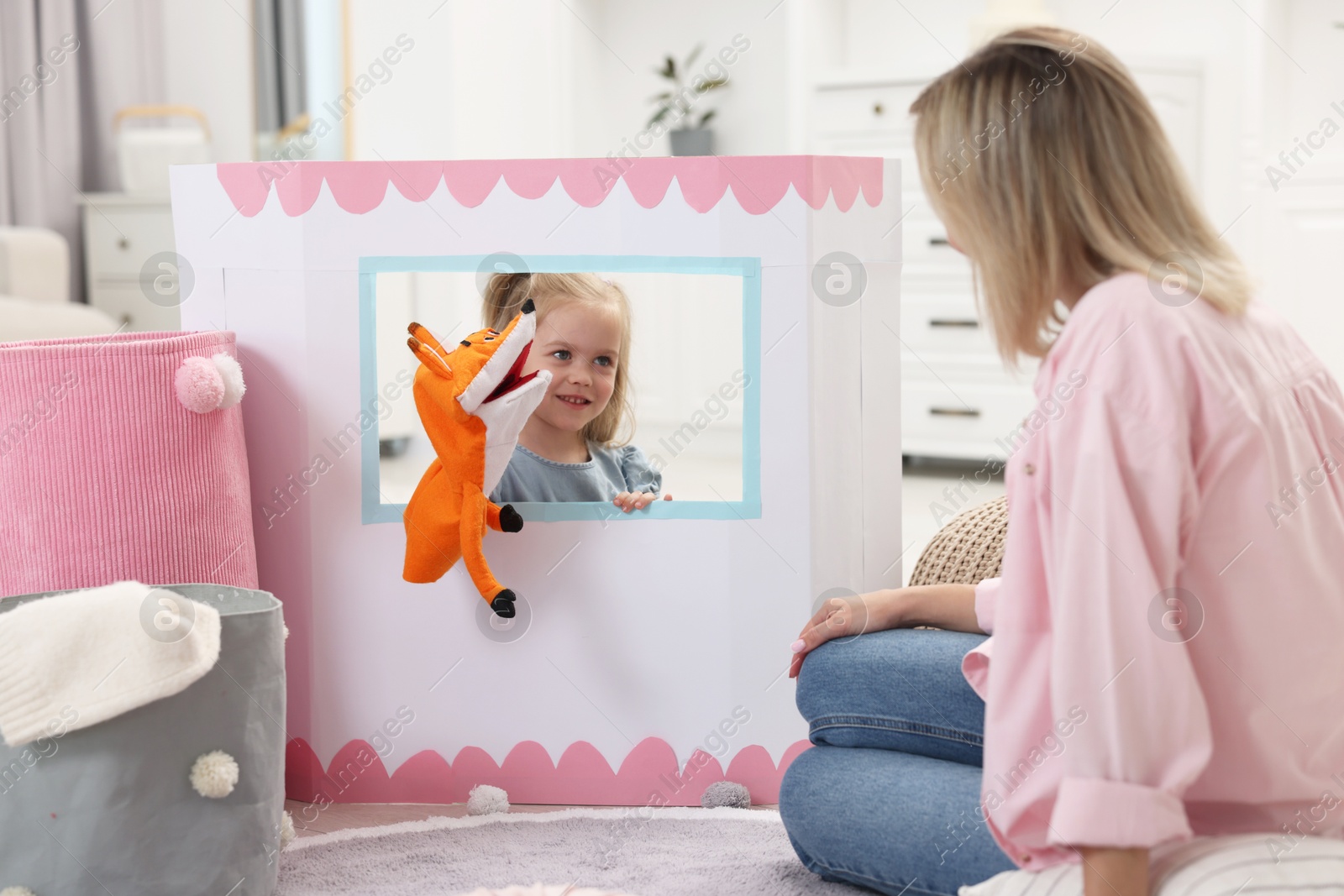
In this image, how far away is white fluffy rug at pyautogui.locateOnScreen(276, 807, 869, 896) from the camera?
1.12m

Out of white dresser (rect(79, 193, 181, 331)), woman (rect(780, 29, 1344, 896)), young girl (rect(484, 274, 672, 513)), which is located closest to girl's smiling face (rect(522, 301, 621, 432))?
young girl (rect(484, 274, 672, 513))

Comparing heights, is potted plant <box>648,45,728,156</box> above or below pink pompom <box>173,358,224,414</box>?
above

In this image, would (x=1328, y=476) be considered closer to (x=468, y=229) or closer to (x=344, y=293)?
(x=468, y=229)

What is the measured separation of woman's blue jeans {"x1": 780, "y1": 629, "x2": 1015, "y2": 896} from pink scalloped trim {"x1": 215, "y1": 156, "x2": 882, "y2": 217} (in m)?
0.49

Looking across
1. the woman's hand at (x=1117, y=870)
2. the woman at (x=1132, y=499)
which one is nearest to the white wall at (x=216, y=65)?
the woman at (x=1132, y=499)

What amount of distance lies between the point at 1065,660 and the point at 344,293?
924 mm

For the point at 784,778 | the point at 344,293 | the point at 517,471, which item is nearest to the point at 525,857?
the point at 784,778

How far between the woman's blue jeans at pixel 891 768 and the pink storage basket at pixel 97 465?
26.2 inches

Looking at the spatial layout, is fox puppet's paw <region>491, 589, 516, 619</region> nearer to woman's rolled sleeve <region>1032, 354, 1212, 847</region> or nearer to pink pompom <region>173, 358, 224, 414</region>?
pink pompom <region>173, 358, 224, 414</region>

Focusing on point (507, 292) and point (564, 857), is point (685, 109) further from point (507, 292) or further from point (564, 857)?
point (564, 857)

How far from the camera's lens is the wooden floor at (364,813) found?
1.29 meters

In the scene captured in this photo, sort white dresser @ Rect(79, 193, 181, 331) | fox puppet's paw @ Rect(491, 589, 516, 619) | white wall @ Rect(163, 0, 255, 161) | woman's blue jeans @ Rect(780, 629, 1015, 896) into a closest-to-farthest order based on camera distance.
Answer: woman's blue jeans @ Rect(780, 629, 1015, 896), fox puppet's paw @ Rect(491, 589, 516, 619), white dresser @ Rect(79, 193, 181, 331), white wall @ Rect(163, 0, 255, 161)

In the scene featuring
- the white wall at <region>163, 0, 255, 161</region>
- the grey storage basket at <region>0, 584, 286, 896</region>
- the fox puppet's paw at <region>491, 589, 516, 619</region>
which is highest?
the white wall at <region>163, 0, 255, 161</region>

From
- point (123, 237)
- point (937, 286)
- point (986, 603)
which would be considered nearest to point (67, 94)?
point (123, 237)
